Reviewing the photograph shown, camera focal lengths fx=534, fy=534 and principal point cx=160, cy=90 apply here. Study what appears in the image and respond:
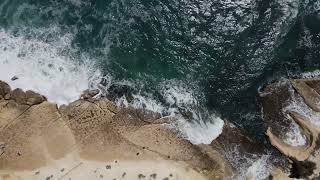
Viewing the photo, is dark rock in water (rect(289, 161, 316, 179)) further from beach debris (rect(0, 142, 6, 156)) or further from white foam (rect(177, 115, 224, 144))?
beach debris (rect(0, 142, 6, 156))

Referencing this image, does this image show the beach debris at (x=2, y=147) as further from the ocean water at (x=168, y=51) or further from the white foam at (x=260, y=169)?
the white foam at (x=260, y=169)

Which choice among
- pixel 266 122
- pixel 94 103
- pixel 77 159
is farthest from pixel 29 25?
pixel 266 122

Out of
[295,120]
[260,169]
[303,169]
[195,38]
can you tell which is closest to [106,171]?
[260,169]

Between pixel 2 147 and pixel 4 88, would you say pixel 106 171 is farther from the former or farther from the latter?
pixel 4 88

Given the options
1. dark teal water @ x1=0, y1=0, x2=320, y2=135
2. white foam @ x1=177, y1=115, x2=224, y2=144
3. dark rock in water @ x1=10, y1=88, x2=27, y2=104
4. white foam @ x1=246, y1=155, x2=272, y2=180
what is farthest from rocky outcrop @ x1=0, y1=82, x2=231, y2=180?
dark teal water @ x1=0, y1=0, x2=320, y2=135

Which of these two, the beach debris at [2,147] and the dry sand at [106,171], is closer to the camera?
the dry sand at [106,171]

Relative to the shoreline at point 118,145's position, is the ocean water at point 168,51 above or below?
above

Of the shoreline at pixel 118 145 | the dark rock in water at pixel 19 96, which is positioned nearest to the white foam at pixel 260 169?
the shoreline at pixel 118 145

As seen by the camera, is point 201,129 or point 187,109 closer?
point 201,129
